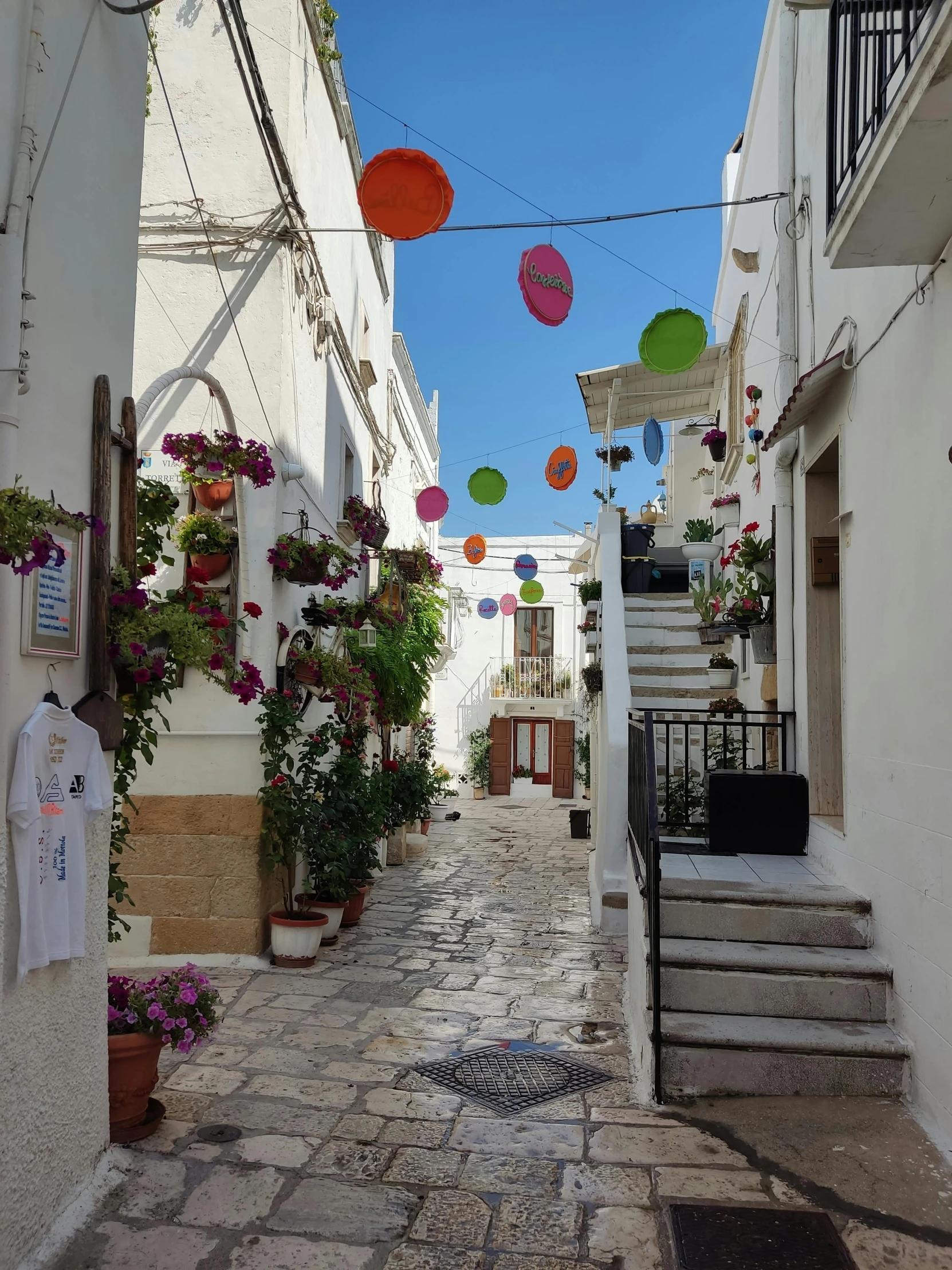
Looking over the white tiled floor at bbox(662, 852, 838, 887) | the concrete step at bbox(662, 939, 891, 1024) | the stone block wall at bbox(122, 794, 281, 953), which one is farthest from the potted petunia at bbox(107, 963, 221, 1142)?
the stone block wall at bbox(122, 794, 281, 953)

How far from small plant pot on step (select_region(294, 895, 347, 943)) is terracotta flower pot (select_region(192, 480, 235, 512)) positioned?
121 inches

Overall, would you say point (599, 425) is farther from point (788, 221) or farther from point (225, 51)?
point (225, 51)

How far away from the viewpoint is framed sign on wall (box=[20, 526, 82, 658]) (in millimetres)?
3053

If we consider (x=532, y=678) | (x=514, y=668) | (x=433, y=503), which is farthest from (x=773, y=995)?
(x=514, y=668)

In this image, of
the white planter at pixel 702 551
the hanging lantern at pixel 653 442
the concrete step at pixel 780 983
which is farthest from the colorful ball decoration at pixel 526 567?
the concrete step at pixel 780 983

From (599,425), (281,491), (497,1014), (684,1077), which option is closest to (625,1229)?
(684,1077)

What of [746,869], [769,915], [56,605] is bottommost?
[769,915]

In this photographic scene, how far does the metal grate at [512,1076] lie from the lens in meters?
4.45

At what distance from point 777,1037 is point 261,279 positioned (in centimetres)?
619

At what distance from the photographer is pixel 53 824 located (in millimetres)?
3174

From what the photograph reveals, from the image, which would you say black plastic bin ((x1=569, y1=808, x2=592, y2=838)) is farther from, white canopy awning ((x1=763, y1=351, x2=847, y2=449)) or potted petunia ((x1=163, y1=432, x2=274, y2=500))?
potted petunia ((x1=163, y1=432, x2=274, y2=500))

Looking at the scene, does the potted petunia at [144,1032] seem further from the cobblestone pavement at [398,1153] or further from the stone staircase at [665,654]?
the stone staircase at [665,654]

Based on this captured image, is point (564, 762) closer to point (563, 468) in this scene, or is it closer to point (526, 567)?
point (526, 567)

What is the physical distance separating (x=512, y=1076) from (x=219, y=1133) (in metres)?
1.45
